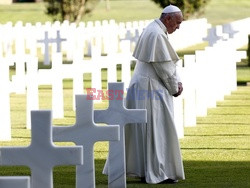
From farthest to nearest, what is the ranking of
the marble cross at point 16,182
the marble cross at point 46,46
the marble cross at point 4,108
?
the marble cross at point 46,46
the marble cross at point 4,108
the marble cross at point 16,182

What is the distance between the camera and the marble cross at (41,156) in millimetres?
9133

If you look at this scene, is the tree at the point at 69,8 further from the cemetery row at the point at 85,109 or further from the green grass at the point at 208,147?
the green grass at the point at 208,147

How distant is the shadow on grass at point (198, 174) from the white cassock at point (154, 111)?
0.59 ft

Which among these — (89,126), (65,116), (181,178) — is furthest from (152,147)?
(65,116)

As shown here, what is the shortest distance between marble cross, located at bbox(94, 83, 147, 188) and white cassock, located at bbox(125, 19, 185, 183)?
73 cm

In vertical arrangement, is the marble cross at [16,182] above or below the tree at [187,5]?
below

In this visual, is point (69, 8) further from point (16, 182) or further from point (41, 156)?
point (16, 182)

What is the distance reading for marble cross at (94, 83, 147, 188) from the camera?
11680 millimetres

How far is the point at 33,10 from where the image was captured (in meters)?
75.3

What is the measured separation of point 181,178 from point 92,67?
8879mm

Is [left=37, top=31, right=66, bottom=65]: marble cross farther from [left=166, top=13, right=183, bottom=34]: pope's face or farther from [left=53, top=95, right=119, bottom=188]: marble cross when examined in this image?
[left=53, top=95, right=119, bottom=188]: marble cross

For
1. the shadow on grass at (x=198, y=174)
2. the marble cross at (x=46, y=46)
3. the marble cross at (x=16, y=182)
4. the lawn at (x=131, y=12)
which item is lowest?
the shadow on grass at (x=198, y=174)

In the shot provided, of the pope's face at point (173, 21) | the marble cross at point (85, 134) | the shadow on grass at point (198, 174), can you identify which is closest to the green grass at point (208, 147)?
the shadow on grass at point (198, 174)

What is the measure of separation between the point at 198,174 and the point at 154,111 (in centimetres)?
106
